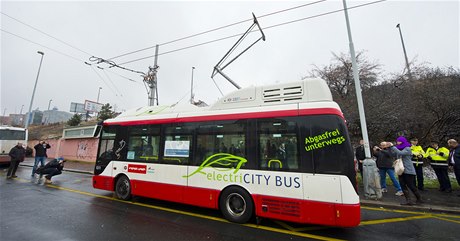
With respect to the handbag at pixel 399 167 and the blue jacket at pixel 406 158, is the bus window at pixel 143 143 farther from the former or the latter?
the blue jacket at pixel 406 158

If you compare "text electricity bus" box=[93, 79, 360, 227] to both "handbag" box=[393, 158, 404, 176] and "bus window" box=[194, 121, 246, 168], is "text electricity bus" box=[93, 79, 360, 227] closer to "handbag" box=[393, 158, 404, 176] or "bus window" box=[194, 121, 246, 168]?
"bus window" box=[194, 121, 246, 168]

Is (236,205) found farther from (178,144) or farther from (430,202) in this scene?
(430,202)

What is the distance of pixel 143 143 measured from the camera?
6.35m

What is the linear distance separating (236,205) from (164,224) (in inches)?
66.8

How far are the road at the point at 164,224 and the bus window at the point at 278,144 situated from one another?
4.63ft

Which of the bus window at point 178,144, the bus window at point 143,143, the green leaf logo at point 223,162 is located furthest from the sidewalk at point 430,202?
the bus window at point 143,143

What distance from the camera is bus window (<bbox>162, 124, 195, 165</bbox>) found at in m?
5.57

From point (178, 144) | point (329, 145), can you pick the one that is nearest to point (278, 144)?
point (329, 145)

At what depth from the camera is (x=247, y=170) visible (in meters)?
4.71

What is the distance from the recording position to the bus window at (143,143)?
6.11 m

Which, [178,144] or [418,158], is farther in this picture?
[418,158]

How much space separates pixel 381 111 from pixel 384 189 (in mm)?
6828

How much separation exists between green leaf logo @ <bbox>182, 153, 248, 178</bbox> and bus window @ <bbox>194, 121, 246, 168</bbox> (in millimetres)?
53

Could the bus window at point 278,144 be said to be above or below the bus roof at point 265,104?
below
